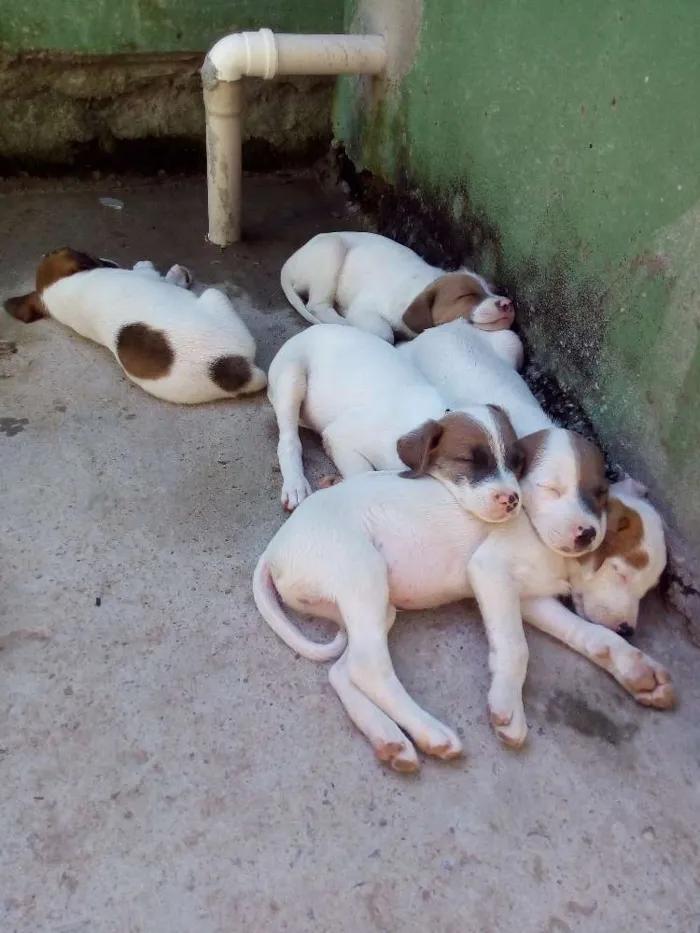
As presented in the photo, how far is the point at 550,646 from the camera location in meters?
2.90

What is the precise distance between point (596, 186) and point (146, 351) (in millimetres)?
1959

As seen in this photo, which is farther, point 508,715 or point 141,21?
point 141,21

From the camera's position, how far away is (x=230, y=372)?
3781 millimetres

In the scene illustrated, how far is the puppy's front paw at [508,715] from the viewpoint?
256 centimetres

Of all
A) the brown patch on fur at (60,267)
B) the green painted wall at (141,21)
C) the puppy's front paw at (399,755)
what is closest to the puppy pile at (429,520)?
the puppy's front paw at (399,755)

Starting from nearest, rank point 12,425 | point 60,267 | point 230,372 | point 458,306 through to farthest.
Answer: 1. point 12,425
2. point 230,372
3. point 458,306
4. point 60,267

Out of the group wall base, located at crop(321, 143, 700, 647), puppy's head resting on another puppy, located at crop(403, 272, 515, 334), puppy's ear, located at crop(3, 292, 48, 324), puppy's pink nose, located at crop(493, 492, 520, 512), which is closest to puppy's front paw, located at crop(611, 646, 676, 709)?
wall base, located at crop(321, 143, 700, 647)

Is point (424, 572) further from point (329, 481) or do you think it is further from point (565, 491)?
point (329, 481)

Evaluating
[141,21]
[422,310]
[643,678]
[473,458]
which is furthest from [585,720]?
[141,21]

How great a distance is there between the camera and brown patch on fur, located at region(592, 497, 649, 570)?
112 inches

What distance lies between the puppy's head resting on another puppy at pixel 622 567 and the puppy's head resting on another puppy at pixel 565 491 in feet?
0.26

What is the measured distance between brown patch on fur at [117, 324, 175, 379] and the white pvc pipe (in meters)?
1.56

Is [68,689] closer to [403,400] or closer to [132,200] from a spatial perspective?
[403,400]

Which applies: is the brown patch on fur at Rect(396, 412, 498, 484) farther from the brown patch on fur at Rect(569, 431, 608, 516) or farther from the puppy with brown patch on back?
the puppy with brown patch on back
